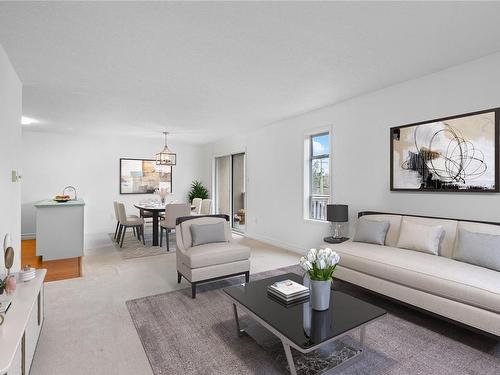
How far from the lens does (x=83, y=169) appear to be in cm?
705

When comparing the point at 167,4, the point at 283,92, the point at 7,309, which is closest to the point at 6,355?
the point at 7,309

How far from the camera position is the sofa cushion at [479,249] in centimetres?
236

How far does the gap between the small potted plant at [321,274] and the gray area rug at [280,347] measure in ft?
1.27

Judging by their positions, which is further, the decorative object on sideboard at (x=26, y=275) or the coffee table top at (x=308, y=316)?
the decorative object on sideboard at (x=26, y=275)

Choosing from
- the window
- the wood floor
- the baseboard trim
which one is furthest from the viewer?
the baseboard trim

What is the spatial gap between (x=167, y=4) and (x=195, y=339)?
256 cm

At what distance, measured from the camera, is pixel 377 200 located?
150 inches

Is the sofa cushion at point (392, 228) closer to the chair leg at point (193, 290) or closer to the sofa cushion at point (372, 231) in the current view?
the sofa cushion at point (372, 231)

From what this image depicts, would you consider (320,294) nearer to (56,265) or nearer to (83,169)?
(56,265)

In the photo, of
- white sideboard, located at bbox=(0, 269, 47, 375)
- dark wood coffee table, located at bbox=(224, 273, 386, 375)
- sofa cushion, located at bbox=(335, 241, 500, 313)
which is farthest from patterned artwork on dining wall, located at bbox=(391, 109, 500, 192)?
white sideboard, located at bbox=(0, 269, 47, 375)

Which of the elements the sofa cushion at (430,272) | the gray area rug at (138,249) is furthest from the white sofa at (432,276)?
the gray area rug at (138,249)

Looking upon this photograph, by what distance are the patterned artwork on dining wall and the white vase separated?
2142 mm

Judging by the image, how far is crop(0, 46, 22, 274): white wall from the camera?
2.56m

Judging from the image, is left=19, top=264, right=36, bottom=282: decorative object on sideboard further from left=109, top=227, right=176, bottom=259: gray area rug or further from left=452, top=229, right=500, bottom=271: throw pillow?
left=452, top=229, right=500, bottom=271: throw pillow
